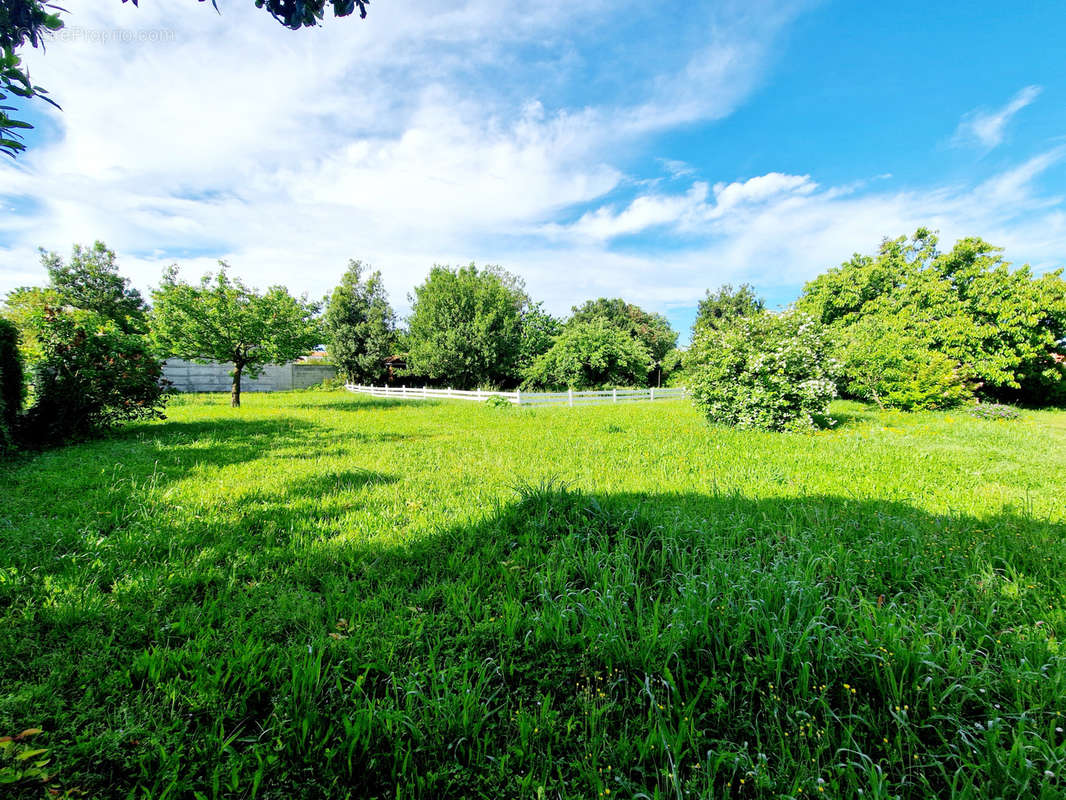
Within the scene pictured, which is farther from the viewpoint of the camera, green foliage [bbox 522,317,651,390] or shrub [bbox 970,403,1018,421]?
green foliage [bbox 522,317,651,390]

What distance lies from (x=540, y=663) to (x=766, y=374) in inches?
353

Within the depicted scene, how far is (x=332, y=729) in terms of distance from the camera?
155 cm

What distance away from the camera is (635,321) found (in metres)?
38.5

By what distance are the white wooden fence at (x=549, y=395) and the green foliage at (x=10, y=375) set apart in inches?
503

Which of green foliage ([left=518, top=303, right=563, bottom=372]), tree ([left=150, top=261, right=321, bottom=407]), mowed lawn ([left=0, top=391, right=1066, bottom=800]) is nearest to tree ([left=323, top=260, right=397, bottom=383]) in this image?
green foliage ([left=518, top=303, right=563, bottom=372])

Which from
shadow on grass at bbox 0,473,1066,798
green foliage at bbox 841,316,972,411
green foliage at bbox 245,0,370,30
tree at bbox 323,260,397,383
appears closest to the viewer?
shadow on grass at bbox 0,473,1066,798

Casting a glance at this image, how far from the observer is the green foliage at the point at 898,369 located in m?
11.9

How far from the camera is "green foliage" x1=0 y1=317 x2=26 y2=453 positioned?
20.5ft

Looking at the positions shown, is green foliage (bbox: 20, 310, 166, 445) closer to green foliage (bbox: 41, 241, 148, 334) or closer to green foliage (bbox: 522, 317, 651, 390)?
green foliage (bbox: 522, 317, 651, 390)

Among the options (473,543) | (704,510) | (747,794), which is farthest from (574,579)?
(704,510)

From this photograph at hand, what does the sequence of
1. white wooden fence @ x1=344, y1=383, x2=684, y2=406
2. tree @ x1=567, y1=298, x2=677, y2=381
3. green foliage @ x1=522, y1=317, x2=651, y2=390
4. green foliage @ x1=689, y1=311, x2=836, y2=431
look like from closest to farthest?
green foliage @ x1=689, y1=311, x2=836, y2=431 < white wooden fence @ x1=344, y1=383, x2=684, y2=406 < green foliage @ x1=522, y1=317, x2=651, y2=390 < tree @ x1=567, y1=298, x2=677, y2=381

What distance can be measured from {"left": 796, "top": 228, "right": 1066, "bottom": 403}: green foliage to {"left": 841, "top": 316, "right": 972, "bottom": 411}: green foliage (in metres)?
0.29

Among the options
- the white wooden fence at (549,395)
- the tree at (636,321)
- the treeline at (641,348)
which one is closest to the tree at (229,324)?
the treeline at (641,348)

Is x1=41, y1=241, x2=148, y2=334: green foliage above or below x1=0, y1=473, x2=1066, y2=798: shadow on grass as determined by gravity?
above
